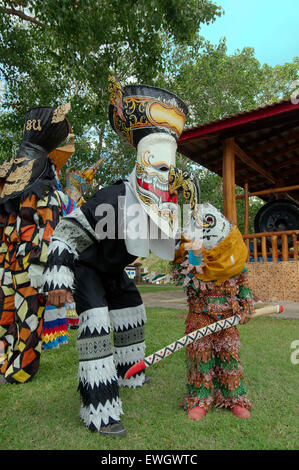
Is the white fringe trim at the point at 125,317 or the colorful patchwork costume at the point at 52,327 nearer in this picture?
the white fringe trim at the point at 125,317

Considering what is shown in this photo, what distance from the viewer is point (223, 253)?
258 centimetres

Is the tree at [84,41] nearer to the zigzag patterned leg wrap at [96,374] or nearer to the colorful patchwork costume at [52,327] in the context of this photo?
the colorful patchwork costume at [52,327]

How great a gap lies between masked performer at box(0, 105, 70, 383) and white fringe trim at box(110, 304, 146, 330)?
0.78 meters

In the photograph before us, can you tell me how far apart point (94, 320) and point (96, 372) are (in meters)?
0.35

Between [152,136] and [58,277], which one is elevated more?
[152,136]

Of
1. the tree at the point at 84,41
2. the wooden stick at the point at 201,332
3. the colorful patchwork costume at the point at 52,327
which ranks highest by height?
the tree at the point at 84,41

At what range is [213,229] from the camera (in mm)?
2637

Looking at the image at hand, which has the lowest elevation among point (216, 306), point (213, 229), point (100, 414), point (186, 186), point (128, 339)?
point (100, 414)

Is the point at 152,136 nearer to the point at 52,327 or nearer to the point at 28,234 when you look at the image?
the point at 28,234

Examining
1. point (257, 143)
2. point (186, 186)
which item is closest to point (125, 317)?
point (186, 186)

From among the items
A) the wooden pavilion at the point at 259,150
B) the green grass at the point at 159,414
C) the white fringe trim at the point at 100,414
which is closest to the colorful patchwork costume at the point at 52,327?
the green grass at the point at 159,414

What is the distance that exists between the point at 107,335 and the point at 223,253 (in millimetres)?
1018

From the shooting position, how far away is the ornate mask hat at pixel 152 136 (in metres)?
2.54

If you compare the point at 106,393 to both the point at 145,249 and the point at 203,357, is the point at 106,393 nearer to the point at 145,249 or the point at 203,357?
the point at 203,357
